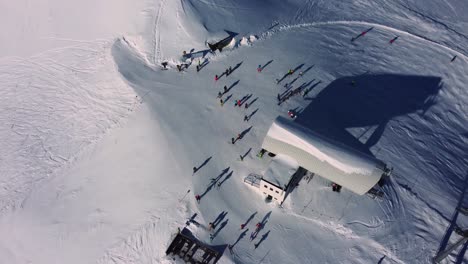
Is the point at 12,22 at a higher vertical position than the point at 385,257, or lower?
lower

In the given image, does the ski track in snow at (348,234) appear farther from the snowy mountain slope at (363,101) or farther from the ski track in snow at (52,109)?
the ski track in snow at (52,109)

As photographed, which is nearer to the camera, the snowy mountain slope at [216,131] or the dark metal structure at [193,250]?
the dark metal structure at [193,250]

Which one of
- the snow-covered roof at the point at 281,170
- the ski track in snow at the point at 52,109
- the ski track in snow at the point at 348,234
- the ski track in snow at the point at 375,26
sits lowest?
the ski track in snow at the point at 52,109

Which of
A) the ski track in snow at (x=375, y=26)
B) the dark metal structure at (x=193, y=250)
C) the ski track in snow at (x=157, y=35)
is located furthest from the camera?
the ski track in snow at (x=375, y=26)

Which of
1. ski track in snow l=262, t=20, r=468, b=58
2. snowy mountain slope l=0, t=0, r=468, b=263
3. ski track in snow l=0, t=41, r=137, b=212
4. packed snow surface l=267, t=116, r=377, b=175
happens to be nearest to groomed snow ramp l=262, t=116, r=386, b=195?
packed snow surface l=267, t=116, r=377, b=175

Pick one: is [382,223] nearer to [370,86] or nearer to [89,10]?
[370,86]

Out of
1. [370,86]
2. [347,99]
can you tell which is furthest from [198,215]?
[370,86]

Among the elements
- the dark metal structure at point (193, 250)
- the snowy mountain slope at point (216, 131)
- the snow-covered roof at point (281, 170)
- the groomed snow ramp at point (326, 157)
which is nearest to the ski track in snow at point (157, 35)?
the snowy mountain slope at point (216, 131)
